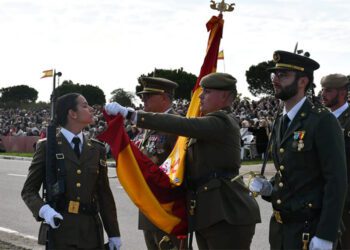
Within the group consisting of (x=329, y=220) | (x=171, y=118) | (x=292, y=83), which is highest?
(x=292, y=83)

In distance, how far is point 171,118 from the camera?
391 centimetres

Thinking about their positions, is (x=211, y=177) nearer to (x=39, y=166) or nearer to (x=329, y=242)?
(x=329, y=242)

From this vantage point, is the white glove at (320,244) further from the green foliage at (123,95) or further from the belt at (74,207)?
the green foliage at (123,95)

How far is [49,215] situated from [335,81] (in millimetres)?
3056

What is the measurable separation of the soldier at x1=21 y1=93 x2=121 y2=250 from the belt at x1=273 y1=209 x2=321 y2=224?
4.66ft

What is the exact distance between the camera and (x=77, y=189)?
14.9ft

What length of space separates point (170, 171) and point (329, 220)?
1443 mm

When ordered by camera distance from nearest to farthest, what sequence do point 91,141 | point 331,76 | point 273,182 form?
point 273,182, point 91,141, point 331,76

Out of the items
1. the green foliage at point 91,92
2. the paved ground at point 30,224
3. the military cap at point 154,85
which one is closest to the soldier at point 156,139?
the military cap at point 154,85

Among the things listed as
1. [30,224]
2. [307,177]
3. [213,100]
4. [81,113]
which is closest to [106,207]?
[81,113]

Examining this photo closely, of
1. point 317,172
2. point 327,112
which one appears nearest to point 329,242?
point 317,172

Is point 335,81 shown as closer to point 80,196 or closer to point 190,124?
point 190,124

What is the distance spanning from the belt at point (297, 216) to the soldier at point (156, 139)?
4.03 feet

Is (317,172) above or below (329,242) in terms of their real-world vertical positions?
above
